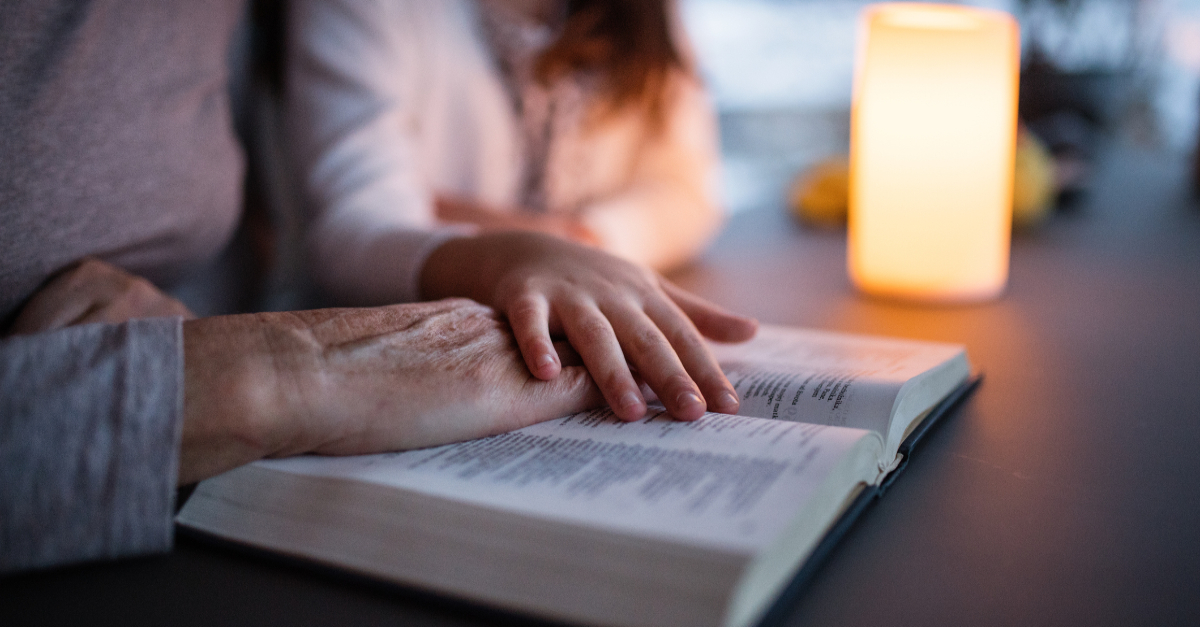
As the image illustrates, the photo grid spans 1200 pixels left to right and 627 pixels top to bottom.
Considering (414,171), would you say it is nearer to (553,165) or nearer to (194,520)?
(553,165)

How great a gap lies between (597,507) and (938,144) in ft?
2.30

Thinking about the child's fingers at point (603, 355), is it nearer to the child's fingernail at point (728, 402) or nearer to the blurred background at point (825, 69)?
the child's fingernail at point (728, 402)

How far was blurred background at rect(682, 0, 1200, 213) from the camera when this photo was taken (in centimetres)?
224

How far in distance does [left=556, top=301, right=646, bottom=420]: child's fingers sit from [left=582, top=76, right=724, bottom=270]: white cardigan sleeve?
535 millimetres

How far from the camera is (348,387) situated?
1.35ft

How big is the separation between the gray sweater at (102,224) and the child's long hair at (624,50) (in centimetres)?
54

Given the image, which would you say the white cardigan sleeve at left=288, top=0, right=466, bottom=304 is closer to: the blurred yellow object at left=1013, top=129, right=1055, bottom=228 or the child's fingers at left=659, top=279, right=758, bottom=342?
the child's fingers at left=659, top=279, right=758, bottom=342

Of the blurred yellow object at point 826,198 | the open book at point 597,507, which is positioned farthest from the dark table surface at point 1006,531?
the blurred yellow object at point 826,198

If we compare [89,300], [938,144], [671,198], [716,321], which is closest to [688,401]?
[716,321]

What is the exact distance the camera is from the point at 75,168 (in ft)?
1.81

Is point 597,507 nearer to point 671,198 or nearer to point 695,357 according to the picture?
point 695,357

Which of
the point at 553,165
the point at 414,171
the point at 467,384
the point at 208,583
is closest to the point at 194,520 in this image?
the point at 208,583

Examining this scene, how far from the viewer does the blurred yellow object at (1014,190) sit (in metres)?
1.23

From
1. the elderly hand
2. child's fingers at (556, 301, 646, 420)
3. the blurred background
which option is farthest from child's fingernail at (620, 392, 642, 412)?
the blurred background
